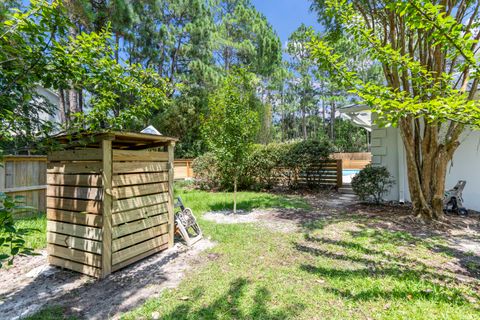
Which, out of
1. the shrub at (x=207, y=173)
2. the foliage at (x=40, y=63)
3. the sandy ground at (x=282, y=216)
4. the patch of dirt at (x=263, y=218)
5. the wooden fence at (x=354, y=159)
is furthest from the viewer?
the wooden fence at (x=354, y=159)

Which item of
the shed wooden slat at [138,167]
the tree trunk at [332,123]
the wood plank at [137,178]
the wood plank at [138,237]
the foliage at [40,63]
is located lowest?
the wood plank at [138,237]

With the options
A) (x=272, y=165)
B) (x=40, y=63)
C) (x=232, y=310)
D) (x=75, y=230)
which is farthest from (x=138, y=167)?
(x=272, y=165)

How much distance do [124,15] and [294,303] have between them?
1058 cm

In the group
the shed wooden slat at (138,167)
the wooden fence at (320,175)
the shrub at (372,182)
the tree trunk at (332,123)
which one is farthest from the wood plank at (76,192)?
the tree trunk at (332,123)

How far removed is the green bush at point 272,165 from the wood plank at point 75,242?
19.6 feet

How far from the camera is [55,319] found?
7.11 ft

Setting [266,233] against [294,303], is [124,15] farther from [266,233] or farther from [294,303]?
[294,303]

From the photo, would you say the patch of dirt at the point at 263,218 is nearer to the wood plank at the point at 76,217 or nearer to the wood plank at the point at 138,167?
the wood plank at the point at 138,167

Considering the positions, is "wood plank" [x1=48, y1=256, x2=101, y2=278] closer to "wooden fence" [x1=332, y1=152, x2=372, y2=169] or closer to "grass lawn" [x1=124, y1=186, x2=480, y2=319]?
"grass lawn" [x1=124, y1=186, x2=480, y2=319]

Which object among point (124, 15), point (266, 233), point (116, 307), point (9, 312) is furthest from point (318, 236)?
point (124, 15)

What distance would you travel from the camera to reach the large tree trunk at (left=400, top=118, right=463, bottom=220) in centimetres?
482

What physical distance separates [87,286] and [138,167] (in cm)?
141

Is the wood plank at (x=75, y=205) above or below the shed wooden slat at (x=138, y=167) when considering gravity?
below

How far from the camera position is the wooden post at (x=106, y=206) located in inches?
112
